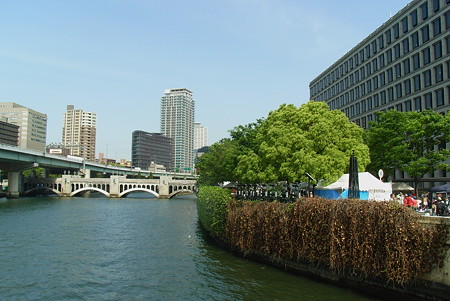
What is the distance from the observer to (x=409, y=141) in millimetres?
46594

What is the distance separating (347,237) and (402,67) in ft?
206

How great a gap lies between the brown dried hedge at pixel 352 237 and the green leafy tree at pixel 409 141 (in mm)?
26635

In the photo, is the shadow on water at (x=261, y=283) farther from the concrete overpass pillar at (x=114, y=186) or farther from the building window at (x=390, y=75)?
the concrete overpass pillar at (x=114, y=186)

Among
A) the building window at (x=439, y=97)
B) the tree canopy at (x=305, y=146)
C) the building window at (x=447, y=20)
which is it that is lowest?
the tree canopy at (x=305, y=146)

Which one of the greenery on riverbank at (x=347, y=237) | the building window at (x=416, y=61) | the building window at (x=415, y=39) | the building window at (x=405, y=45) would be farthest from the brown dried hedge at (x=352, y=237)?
the building window at (x=405, y=45)

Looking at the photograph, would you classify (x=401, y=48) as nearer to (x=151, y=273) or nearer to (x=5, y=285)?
(x=151, y=273)

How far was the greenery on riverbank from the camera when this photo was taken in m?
17.5

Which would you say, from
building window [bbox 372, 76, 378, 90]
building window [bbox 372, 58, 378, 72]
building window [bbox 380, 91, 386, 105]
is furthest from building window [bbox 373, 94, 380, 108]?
building window [bbox 372, 58, 378, 72]

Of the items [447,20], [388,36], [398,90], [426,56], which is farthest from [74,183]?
[447,20]

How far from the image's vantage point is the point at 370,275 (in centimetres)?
1917

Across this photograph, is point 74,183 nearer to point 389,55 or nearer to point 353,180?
point 389,55

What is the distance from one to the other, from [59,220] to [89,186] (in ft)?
254

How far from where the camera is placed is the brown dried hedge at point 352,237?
1748cm

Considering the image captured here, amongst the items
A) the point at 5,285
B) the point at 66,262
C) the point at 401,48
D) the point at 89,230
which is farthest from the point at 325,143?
the point at 401,48
